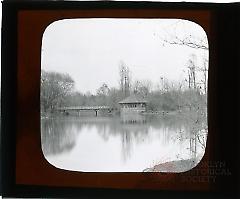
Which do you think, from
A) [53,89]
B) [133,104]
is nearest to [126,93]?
[133,104]

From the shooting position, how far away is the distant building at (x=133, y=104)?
848mm

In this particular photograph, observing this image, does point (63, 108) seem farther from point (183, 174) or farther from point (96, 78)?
point (183, 174)

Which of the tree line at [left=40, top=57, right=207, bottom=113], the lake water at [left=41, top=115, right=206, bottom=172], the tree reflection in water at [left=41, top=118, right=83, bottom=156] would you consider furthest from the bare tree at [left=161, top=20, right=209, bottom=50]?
the tree reflection in water at [left=41, top=118, right=83, bottom=156]

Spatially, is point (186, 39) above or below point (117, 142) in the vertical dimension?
above

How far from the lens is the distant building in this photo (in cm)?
85

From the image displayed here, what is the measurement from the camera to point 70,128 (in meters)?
0.86

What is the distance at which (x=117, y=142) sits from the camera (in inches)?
33.6

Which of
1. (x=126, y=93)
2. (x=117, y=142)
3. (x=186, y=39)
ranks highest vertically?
(x=186, y=39)

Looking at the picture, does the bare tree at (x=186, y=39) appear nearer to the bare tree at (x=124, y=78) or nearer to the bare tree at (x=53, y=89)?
the bare tree at (x=124, y=78)

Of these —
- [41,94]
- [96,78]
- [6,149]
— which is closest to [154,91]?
[96,78]

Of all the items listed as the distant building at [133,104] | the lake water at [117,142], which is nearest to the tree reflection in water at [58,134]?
the lake water at [117,142]

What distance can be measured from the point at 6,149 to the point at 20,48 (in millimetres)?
224

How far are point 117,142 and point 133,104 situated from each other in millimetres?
89

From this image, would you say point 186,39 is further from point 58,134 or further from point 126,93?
point 58,134
